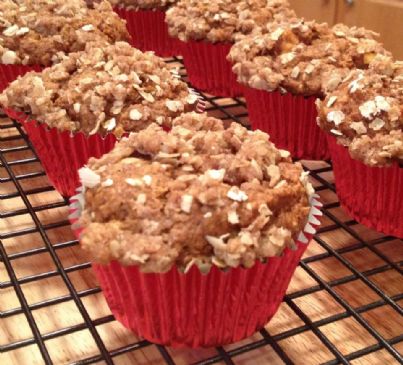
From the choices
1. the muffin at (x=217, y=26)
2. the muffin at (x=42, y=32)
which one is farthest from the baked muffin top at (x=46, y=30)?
the muffin at (x=217, y=26)

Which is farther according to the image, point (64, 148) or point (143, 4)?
point (143, 4)

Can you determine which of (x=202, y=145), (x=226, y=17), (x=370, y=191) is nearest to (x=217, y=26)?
(x=226, y=17)

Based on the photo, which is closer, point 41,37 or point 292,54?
point 292,54

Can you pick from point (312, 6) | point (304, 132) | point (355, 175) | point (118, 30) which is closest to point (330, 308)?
point (355, 175)

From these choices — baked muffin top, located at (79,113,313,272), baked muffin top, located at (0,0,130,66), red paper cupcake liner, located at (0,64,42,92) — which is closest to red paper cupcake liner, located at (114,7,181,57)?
baked muffin top, located at (0,0,130,66)

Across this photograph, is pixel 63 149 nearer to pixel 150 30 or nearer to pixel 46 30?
pixel 46 30

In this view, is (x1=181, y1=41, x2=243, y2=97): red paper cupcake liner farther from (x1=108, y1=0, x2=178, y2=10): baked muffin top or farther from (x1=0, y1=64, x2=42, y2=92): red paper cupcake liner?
(x1=0, y1=64, x2=42, y2=92): red paper cupcake liner

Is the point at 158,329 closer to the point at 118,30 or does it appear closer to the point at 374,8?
the point at 118,30

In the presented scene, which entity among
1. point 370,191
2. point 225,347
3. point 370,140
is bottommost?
point 225,347
